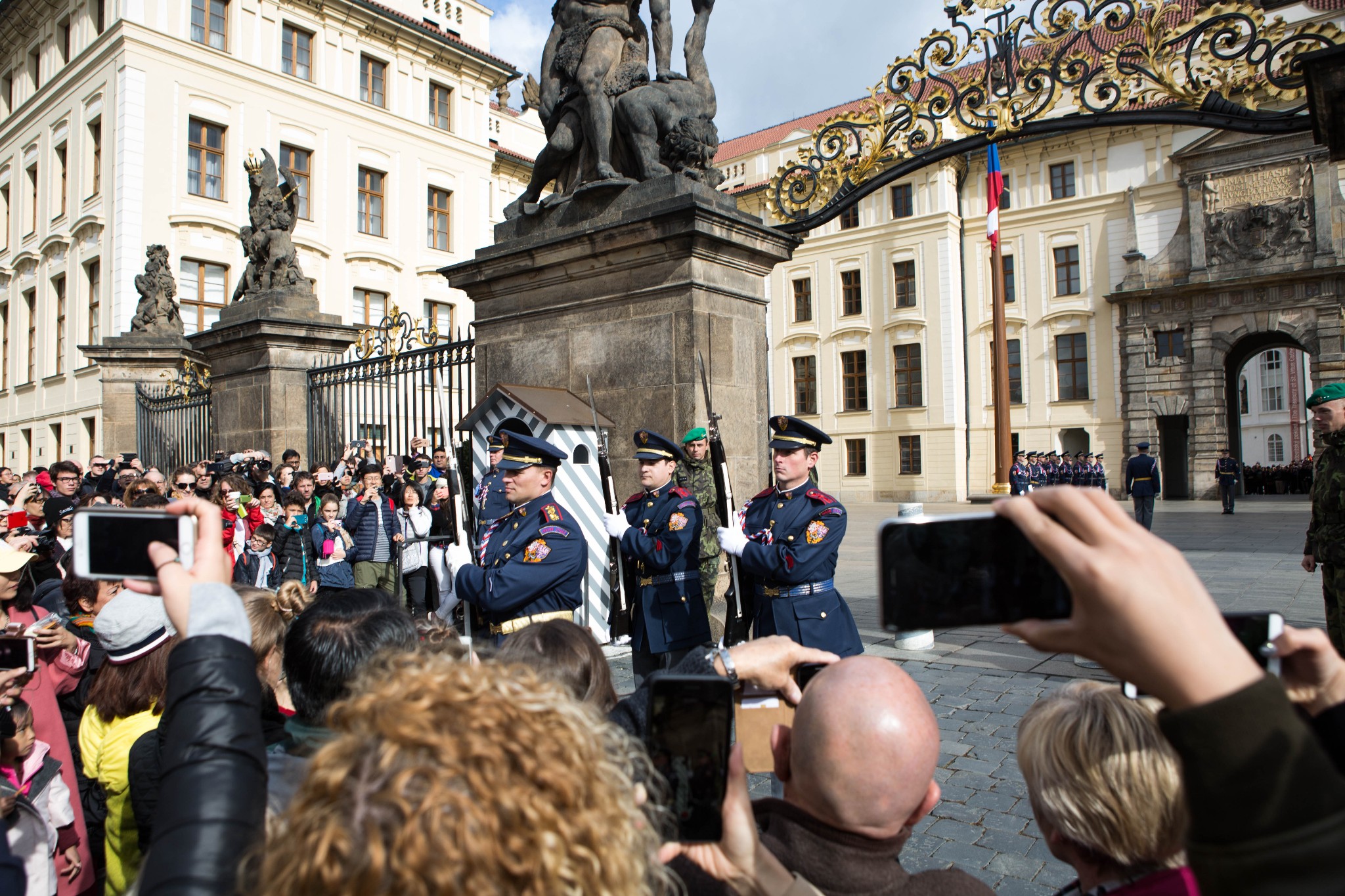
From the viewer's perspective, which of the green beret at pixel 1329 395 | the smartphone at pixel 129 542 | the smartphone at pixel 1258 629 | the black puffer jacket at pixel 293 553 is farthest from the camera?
the black puffer jacket at pixel 293 553

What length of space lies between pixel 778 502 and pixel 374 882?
391cm

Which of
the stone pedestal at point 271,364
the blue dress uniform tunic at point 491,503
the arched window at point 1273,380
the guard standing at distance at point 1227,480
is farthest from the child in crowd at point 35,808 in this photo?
the arched window at point 1273,380

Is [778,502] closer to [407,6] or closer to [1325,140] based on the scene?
[1325,140]

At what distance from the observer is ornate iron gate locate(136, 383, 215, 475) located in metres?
13.6

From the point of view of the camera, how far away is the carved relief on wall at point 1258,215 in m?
28.3

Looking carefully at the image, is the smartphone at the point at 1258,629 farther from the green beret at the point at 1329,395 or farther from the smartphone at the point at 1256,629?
the green beret at the point at 1329,395

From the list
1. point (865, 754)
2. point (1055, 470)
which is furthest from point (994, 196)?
point (865, 754)

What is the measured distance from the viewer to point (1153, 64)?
6.01m

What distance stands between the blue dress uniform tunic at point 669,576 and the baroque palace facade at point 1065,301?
83.6 feet

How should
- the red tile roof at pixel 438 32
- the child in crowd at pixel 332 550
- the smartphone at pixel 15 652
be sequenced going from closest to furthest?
the smartphone at pixel 15 652
the child in crowd at pixel 332 550
the red tile roof at pixel 438 32

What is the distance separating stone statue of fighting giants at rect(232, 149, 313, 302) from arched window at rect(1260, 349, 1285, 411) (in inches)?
2185

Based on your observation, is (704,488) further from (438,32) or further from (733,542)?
(438,32)

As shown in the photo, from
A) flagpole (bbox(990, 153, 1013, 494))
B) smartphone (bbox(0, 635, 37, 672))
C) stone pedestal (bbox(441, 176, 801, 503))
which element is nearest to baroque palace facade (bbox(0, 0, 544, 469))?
flagpole (bbox(990, 153, 1013, 494))

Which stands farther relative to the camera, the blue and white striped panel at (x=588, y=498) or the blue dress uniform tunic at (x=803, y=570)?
the blue and white striped panel at (x=588, y=498)
